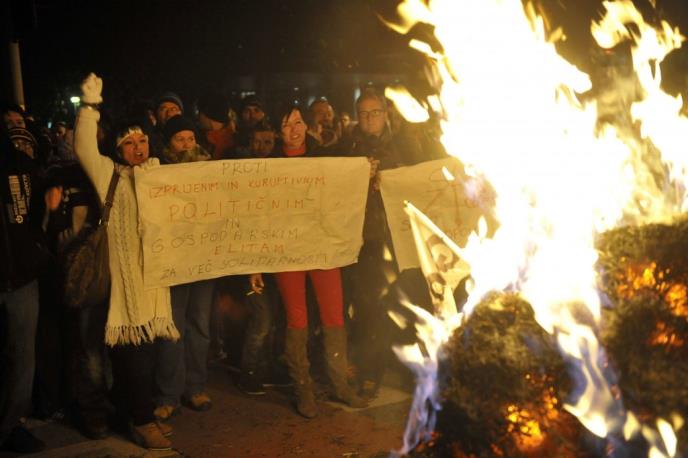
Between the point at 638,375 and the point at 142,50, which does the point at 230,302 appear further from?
the point at 142,50

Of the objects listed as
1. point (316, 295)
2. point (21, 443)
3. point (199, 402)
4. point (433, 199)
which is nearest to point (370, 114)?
point (433, 199)

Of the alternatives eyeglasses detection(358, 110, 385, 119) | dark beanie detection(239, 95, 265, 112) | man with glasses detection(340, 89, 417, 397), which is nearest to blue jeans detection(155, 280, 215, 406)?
man with glasses detection(340, 89, 417, 397)

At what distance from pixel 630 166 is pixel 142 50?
58.1ft

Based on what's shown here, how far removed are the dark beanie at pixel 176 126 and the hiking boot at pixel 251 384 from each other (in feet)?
7.03

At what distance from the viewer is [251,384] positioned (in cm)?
718

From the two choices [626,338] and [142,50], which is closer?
[626,338]

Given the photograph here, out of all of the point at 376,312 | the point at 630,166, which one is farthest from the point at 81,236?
the point at 630,166

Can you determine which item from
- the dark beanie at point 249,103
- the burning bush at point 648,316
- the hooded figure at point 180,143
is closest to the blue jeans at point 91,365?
the hooded figure at point 180,143

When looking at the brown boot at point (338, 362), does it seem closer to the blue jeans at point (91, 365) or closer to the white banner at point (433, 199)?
the white banner at point (433, 199)

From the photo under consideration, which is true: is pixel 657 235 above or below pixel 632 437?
above

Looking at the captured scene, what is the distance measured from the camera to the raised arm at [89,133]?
573cm

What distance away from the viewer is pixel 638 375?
12.3 ft

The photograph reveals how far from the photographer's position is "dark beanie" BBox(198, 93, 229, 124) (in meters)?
8.59

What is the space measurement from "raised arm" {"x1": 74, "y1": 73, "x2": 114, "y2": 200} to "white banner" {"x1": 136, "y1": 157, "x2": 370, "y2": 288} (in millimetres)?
329
